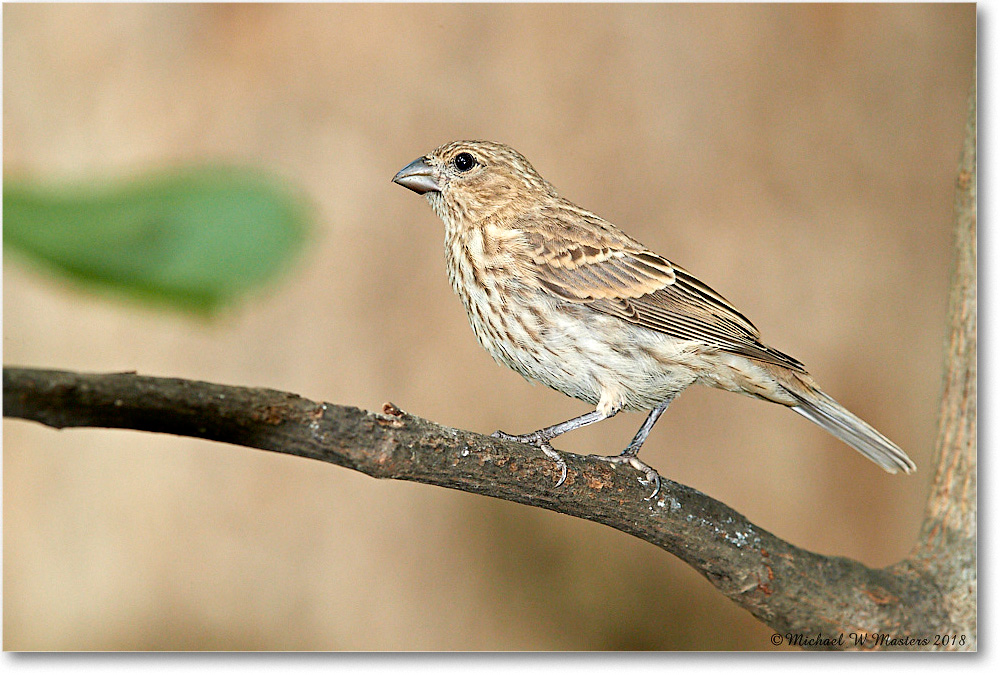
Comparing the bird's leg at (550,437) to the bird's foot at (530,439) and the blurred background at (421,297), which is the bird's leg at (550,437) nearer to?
the bird's foot at (530,439)

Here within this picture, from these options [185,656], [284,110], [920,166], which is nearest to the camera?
[185,656]

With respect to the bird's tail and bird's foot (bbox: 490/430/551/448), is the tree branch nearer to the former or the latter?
bird's foot (bbox: 490/430/551/448)

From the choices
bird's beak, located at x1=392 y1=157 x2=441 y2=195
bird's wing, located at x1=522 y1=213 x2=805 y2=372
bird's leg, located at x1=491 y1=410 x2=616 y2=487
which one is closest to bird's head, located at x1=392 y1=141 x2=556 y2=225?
bird's beak, located at x1=392 y1=157 x2=441 y2=195

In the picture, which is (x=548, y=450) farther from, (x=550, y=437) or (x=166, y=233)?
(x=166, y=233)

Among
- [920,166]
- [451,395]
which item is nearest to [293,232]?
[451,395]

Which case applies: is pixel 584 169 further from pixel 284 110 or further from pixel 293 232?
pixel 293 232

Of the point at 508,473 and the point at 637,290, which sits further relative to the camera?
the point at 637,290

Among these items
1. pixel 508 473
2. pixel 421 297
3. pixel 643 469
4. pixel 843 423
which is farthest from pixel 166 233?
pixel 421 297
